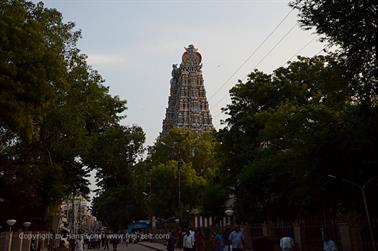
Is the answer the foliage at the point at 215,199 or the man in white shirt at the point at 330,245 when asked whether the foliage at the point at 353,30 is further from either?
the foliage at the point at 215,199

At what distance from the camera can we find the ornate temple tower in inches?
3797

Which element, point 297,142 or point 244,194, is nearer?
point 297,142

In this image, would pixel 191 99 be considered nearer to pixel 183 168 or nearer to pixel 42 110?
pixel 183 168

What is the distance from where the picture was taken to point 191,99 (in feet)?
319

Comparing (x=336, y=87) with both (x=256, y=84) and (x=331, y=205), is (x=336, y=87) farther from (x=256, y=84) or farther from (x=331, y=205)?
(x=256, y=84)

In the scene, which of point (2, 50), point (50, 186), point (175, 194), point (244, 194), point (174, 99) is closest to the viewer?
point (2, 50)

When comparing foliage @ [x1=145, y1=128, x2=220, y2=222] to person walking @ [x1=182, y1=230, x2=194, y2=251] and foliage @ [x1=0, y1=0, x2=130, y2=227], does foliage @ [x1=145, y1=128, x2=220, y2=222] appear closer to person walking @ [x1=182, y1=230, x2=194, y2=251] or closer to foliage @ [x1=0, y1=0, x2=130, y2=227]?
foliage @ [x1=0, y1=0, x2=130, y2=227]

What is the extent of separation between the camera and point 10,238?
75.4 ft

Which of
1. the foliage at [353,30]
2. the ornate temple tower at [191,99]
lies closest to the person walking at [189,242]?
the foliage at [353,30]

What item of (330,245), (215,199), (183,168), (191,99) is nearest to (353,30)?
(330,245)

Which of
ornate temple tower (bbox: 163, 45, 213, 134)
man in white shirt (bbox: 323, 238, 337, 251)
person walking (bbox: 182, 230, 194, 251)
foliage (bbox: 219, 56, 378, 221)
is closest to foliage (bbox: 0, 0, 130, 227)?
person walking (bbox: 182, 230, 194, 251)

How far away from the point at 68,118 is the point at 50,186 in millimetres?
4626

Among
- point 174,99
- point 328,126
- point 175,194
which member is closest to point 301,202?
point 328,126

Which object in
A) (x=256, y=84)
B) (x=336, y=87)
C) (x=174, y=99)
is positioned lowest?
(x=336, y=87)
